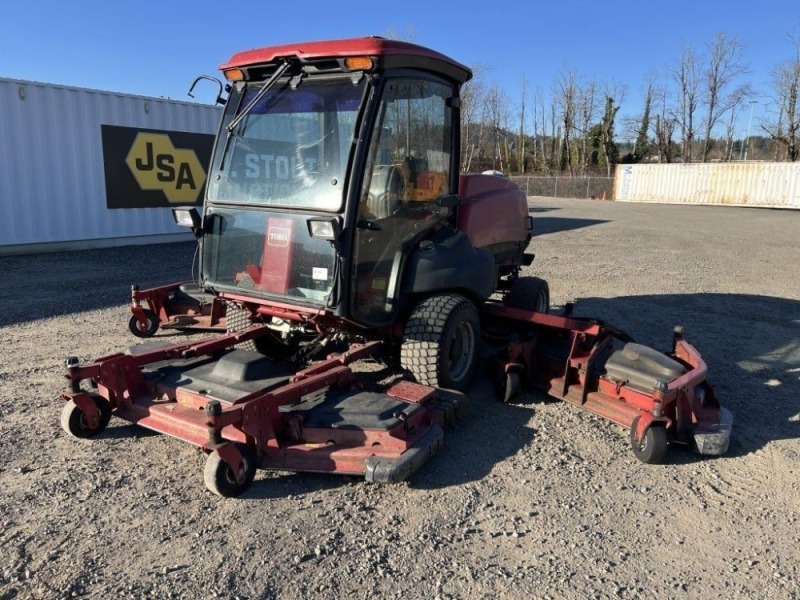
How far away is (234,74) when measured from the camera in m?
4.50

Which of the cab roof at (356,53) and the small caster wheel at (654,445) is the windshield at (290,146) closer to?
the cab roof at (356,53)

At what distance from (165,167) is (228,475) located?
11.9 m

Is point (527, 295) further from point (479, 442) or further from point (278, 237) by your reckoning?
point (278, 237)

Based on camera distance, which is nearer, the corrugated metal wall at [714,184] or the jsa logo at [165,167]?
the jsa logo at [165,167]

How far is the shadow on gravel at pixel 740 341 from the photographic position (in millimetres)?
4688

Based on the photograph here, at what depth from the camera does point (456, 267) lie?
15.2 ft

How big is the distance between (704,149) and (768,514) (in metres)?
50.0

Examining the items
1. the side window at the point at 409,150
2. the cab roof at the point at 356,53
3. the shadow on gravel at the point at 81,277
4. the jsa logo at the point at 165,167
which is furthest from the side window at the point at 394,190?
the jsa logo at the point at 165,167

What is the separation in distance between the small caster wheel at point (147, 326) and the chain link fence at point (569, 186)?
33.6 meters

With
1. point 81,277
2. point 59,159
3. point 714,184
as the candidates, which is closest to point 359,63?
point 81,277

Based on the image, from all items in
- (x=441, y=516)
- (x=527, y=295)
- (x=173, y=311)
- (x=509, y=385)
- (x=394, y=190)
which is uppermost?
(x=394, y=190)

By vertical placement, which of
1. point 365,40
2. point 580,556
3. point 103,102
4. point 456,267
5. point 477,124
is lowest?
point 580,556

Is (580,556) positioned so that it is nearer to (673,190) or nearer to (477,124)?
(673,190)

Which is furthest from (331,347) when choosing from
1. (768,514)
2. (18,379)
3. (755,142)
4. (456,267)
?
(755,142)
